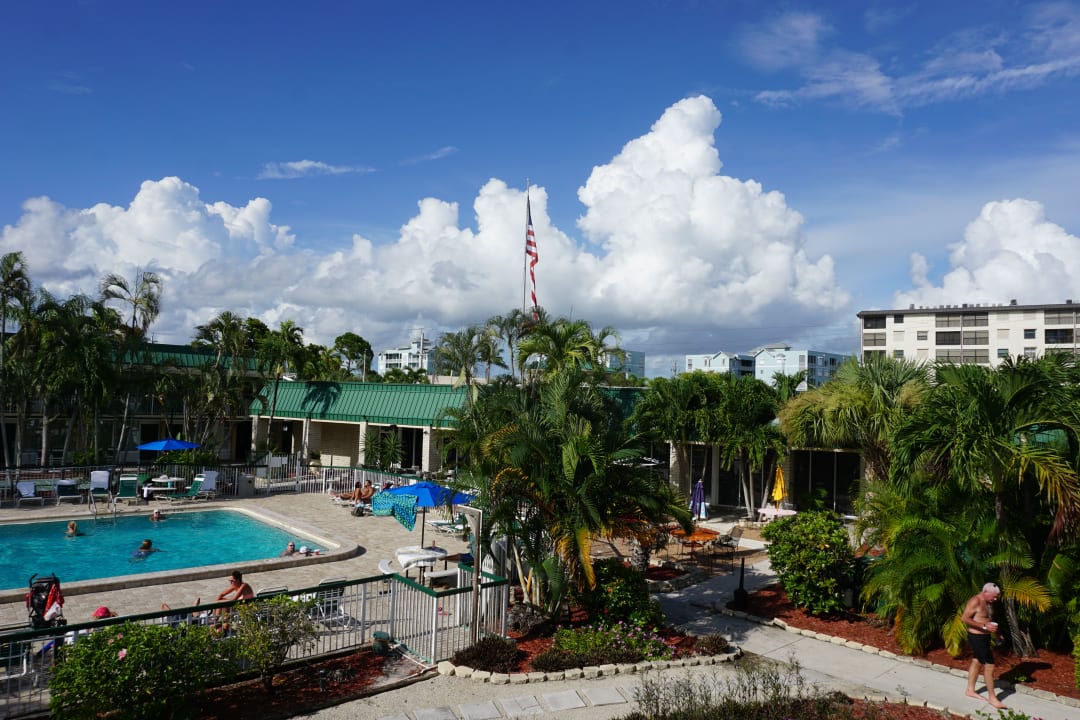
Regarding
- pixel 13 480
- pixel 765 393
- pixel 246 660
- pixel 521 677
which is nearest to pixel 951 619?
pixel 521 677

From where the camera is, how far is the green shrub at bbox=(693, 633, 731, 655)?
10.7 m

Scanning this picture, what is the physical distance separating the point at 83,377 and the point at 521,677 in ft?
82.8

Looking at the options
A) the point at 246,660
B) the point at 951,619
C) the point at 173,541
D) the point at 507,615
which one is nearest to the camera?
the point at 246,660

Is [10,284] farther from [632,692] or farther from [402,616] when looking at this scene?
[632,692]

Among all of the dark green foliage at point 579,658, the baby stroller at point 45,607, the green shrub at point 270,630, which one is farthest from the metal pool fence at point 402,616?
the dark green foliage at point 579,658

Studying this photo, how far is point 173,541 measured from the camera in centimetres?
2089

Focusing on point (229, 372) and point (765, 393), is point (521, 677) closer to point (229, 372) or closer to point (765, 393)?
point (765, 393)

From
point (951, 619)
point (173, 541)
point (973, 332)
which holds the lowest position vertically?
point (173, 541)

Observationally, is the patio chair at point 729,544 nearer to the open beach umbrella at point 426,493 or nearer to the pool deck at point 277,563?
the pool deck at point 277,563

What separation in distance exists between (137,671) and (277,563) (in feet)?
30.0

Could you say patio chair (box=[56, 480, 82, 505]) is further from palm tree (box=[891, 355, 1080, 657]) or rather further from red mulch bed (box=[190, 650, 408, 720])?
palm tree (box=[891, 355, 1080, 657])

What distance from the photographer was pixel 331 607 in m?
10.6

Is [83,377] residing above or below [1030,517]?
above

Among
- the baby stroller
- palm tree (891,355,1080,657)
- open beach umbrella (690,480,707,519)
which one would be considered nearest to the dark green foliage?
palm tree (891,355,1080,657)
